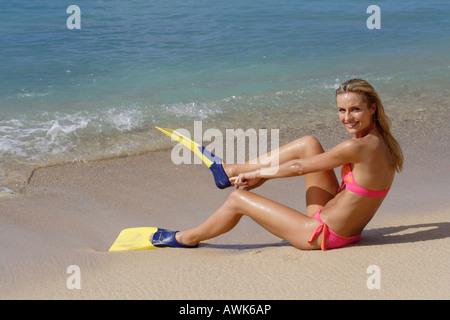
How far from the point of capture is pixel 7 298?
9.99ft

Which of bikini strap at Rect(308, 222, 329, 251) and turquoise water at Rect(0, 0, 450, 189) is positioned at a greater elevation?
turquoise water at Rect(0, 0, 450, 189)

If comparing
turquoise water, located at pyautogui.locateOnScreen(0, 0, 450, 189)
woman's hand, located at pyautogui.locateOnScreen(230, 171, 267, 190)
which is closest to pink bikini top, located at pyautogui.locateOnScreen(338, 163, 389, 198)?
woman's hand, located at pyautogui.locateOnScreen(230, 171, 267, 190)

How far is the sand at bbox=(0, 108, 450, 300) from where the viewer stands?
3.03 metres

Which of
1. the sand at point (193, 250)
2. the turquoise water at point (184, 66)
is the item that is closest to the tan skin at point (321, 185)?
the sand at point (193, 250)

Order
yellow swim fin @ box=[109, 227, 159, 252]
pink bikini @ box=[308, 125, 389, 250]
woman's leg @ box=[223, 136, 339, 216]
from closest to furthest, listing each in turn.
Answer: pink bikini @ box=[308, 125, 389, 250] → woman's leg @ box=[223, 136, 339, 216] → yellow swim fin @ box=[109, 227, 159, 252]

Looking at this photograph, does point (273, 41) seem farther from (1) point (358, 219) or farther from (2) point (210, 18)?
(1) point (358, 219)

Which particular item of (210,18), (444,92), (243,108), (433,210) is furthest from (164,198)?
(210,18)

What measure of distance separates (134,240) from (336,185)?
4.69ft

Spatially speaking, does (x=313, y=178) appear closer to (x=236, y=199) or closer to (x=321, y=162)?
(x=321, y=162)

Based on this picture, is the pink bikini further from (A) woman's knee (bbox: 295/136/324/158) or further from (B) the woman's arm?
(A) woman's knee (bbox: 295/136/324/158)

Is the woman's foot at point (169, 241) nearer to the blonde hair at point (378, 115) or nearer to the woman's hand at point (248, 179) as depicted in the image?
the woman's hand at point (248, 179)

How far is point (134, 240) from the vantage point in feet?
12.7

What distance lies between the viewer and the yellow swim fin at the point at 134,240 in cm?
377

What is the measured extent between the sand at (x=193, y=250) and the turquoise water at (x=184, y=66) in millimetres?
801
